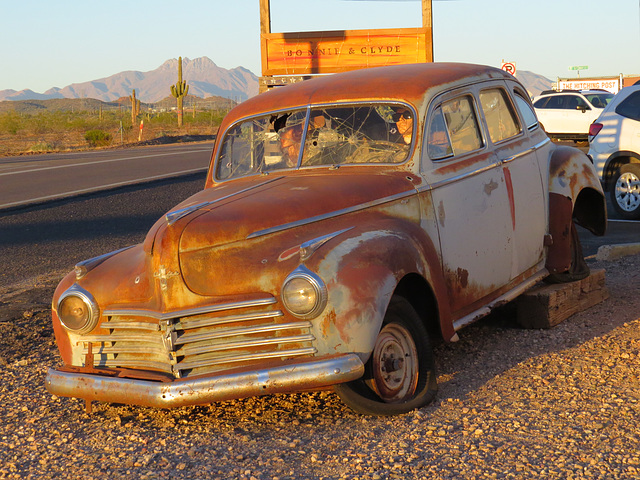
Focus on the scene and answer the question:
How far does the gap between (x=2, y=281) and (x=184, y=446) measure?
4.99 meters

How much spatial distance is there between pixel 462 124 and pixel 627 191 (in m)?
6.92

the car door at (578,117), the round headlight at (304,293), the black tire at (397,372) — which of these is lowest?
the black tire at (397,372)

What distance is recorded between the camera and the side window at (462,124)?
5242 mm

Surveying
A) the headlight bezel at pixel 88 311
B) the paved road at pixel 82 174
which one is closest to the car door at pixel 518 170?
the headlight bezel at pixel 88 311

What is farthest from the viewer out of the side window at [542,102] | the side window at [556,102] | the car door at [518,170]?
the side window at [542,102]

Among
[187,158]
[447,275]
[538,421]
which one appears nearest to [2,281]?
[447,275]

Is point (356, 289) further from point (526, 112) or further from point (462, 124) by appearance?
point (526, 112)

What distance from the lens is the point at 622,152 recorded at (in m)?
11.4

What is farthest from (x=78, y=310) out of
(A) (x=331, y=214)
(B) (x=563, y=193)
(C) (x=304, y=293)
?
(B) (x=563, y=193)

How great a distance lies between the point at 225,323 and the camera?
398 centimetres

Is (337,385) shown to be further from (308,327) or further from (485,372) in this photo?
(485,372)

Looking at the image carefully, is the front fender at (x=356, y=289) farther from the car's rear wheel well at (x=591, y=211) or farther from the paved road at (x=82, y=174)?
the paved road at (x=82, y=174)

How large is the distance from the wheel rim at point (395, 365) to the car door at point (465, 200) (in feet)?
2.09

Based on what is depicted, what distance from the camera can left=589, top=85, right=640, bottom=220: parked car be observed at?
37.3 ft
